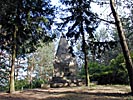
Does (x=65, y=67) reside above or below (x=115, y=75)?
above

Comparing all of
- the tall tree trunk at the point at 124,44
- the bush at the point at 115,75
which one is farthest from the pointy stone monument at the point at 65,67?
the tall tree trunk at the point at 124,44

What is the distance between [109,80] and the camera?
2411 centimetres

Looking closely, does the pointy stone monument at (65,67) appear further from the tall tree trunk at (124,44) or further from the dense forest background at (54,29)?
the tall tree trunk at (124,44)

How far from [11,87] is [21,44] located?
4.26m

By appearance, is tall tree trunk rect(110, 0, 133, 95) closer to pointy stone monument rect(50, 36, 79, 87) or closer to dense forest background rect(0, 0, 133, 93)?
dense forest background rect(0, 0, 133, 93)

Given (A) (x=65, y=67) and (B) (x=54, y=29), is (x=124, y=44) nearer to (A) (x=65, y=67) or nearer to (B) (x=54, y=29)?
(B) (x=54, y=29)

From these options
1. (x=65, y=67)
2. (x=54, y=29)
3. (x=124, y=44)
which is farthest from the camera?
(x=65, y=67)

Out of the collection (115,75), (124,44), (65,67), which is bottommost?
(115,75)

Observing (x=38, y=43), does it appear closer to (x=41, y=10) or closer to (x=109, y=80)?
(x=41, y=10)

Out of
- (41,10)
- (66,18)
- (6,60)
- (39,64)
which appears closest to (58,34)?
(66,18)

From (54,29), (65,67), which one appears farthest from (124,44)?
(65,67)

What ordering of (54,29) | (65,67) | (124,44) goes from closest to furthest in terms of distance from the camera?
(124,44)
(54,29)
(65,67)

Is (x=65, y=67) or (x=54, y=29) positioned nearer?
(x=54, y=29)

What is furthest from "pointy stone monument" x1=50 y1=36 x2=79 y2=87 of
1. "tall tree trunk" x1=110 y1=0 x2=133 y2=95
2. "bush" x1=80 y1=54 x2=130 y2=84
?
"tall tree trunk" x1=110 y1=0 x2=133 y2=95
